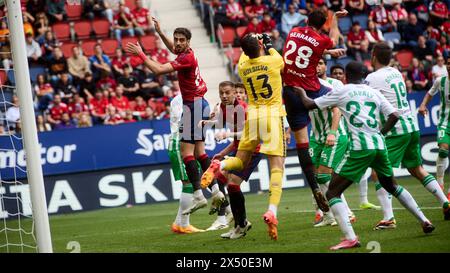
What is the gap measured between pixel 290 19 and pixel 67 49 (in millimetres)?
6331

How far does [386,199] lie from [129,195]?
30.4 feet

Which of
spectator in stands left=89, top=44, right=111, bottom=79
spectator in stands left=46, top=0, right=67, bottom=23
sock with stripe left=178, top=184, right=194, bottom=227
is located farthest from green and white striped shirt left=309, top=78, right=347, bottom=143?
spectator in stands left=46, top=0, right=67, bottom=23

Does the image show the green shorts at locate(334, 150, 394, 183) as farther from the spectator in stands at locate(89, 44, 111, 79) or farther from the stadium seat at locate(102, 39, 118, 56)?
the stadium seat at locate(102, 39, 118, 56)

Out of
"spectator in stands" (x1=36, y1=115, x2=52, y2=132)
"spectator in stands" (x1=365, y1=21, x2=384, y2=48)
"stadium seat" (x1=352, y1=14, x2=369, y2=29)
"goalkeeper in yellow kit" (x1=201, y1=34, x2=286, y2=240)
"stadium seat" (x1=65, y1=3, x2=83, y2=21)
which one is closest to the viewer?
"goalkeeper in yellow kit" (x1=201, y1=34, x2=286, y2=240)

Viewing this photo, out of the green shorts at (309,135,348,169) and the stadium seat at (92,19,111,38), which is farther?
the stadium seat at (92,19,111,38)

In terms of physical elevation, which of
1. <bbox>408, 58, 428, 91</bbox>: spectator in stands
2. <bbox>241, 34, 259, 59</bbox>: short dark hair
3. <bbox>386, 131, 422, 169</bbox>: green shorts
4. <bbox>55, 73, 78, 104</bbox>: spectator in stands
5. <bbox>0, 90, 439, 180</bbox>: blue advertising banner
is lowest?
<bbox>0, 90, 439, 180</bbox>: blue advertising banner

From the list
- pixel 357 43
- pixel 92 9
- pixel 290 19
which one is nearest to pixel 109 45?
pixel 92 9

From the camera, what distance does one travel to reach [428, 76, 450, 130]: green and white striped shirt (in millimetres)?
13625

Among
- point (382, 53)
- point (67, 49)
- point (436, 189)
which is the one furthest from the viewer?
point (67, 49)

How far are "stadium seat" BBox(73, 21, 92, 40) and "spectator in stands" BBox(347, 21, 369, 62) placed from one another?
289 inches

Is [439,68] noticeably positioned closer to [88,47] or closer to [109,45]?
[109,45]

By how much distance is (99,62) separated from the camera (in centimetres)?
2202

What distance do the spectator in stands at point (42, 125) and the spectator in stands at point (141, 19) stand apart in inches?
193

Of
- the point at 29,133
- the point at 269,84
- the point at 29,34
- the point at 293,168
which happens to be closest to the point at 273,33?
the point at 293,168
